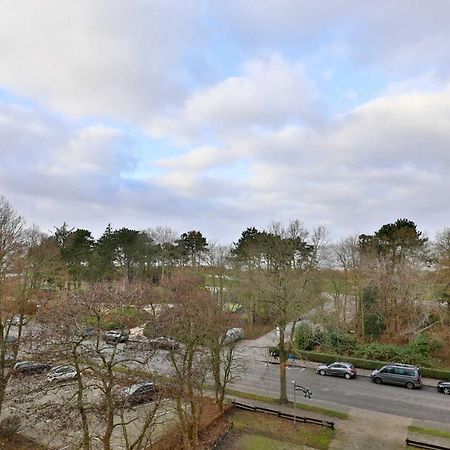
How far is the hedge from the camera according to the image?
28.5m

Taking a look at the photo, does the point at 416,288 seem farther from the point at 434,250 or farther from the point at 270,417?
the point at 270,417

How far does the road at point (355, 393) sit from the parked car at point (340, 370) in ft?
1.18

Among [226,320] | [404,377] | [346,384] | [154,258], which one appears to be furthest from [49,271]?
[154,258]

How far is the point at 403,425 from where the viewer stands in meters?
21.1

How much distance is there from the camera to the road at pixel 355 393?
23281 millimetres

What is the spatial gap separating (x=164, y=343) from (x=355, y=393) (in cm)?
1719

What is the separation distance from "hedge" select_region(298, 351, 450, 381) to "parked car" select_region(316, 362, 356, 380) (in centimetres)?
242

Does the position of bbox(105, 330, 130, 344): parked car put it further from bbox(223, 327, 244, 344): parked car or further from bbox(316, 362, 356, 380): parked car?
bbox(316, 362, 356, 380): parked car

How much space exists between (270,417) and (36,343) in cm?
1509

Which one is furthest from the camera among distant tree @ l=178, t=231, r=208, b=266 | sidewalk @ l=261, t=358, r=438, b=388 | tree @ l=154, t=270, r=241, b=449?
distant tree @ l=178, t=231, r=208, b=266

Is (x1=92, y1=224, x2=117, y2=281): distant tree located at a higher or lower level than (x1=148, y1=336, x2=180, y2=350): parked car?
higher

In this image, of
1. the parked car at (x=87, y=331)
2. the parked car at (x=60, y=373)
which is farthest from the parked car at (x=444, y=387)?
the parked car at (x=87, y=331)

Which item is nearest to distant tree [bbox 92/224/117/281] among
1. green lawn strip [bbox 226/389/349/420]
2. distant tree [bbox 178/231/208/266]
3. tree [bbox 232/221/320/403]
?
distant tree [bbox 178/231/208/266]

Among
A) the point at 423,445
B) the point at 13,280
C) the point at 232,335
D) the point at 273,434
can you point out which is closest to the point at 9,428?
the point at 13,280
